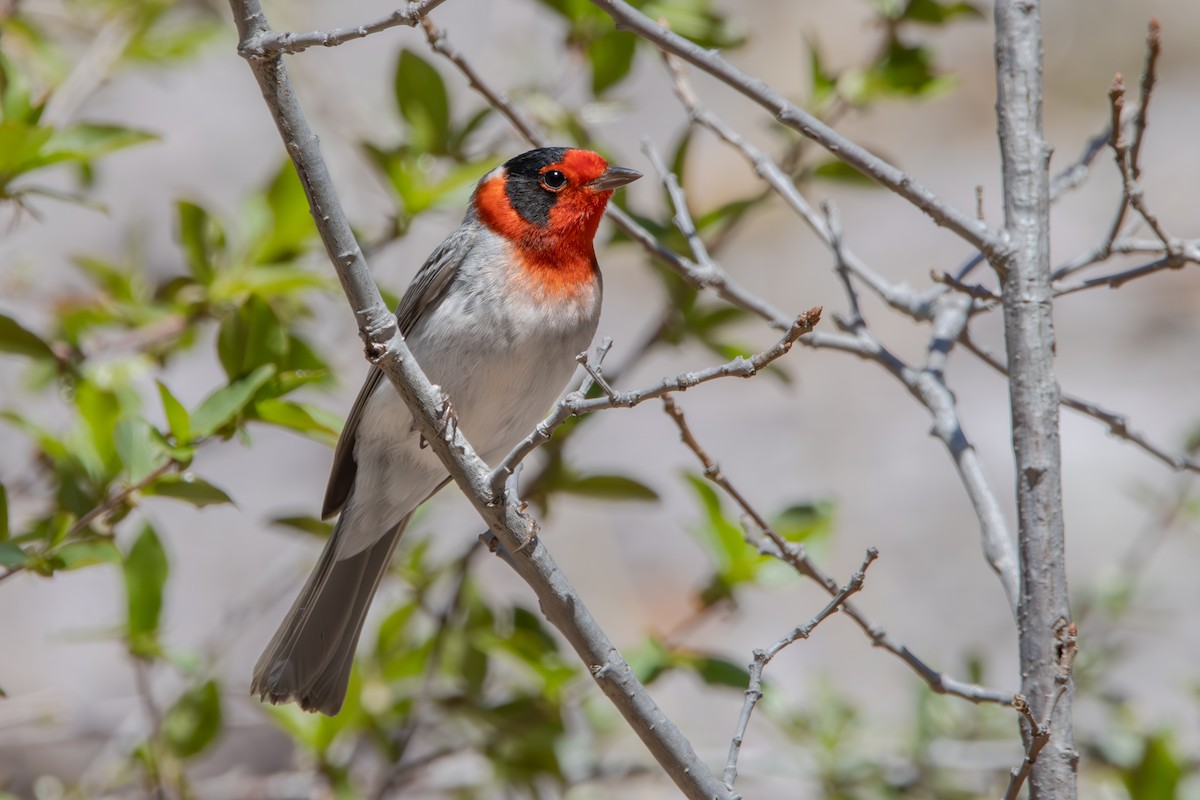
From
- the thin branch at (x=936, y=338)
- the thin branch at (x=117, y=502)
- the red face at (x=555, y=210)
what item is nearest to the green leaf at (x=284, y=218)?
the red face at (x=555, y=210)

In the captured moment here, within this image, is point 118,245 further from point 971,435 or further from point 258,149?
point 971,435

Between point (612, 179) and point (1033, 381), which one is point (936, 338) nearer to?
point (1033, 381)

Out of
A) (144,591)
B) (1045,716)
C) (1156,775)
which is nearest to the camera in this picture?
(1045,716)

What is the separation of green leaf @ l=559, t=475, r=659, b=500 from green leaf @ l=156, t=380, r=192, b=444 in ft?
4.42

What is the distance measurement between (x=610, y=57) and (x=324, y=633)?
211 cm

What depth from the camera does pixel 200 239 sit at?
3.75 meters

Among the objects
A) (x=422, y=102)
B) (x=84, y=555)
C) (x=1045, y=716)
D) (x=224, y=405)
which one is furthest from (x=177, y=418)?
(x=1045, y=716)

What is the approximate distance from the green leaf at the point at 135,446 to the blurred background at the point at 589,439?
7 cm

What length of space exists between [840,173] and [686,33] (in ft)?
2.27

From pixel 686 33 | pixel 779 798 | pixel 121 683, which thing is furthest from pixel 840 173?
pixel 121 683

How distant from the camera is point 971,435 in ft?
25.7

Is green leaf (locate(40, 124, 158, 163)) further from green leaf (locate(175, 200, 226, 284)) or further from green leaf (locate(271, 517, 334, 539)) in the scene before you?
green leaf (locate(271, 517, 334, 539))

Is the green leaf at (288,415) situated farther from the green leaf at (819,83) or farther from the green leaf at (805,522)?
the green leaf at (819,83)

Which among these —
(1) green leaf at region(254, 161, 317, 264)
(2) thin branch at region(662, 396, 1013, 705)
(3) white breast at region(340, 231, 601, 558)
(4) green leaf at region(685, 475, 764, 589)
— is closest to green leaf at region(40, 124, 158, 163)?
(1) green leaf at region(254, 161, 317, 264)
